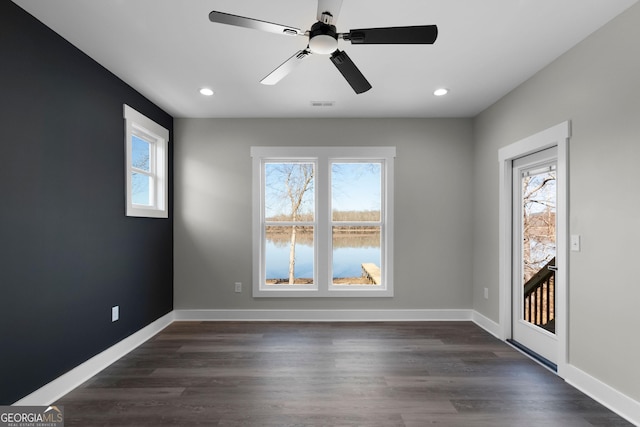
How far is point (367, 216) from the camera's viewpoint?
4.45m

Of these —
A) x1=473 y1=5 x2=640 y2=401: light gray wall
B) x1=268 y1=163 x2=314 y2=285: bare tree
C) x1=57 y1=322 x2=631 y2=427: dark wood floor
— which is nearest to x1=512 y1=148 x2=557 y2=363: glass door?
x1=57 y1=322 x2=631 y2=427: dark wood floor

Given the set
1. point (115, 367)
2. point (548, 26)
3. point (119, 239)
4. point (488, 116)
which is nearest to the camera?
point (548, 26)

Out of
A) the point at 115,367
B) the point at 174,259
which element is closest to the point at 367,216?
the point at 174,259

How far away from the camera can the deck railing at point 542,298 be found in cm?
303

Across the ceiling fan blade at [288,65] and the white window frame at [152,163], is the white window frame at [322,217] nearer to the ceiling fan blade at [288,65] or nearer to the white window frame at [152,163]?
the white window frame at [152,163]

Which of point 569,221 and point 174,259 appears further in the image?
point 174,259

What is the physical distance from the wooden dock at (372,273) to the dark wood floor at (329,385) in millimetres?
877

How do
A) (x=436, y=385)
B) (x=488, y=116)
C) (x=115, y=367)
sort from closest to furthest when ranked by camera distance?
A: (x=436, y=385) → (x=115, y=367) → (x=488, y=116)

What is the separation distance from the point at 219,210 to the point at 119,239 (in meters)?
1.33

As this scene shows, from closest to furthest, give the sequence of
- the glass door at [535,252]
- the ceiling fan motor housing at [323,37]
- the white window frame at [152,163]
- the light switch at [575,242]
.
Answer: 1. the ceiling fan motor housing at [323,37]
2. the light switch at [575,242]
3. the glass door at [535,252]
4. the white window frame at [152,163]

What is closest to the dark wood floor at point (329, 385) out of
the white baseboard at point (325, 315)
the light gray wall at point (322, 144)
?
the white baseboard at point (325, 315)

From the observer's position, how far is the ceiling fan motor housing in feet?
6.25

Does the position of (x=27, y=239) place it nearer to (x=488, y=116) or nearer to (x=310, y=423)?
(x=310, y=423)

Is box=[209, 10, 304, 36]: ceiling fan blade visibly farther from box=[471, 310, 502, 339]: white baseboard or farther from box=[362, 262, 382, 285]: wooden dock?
box=[471, 310, 502, 339]: white baseboard
